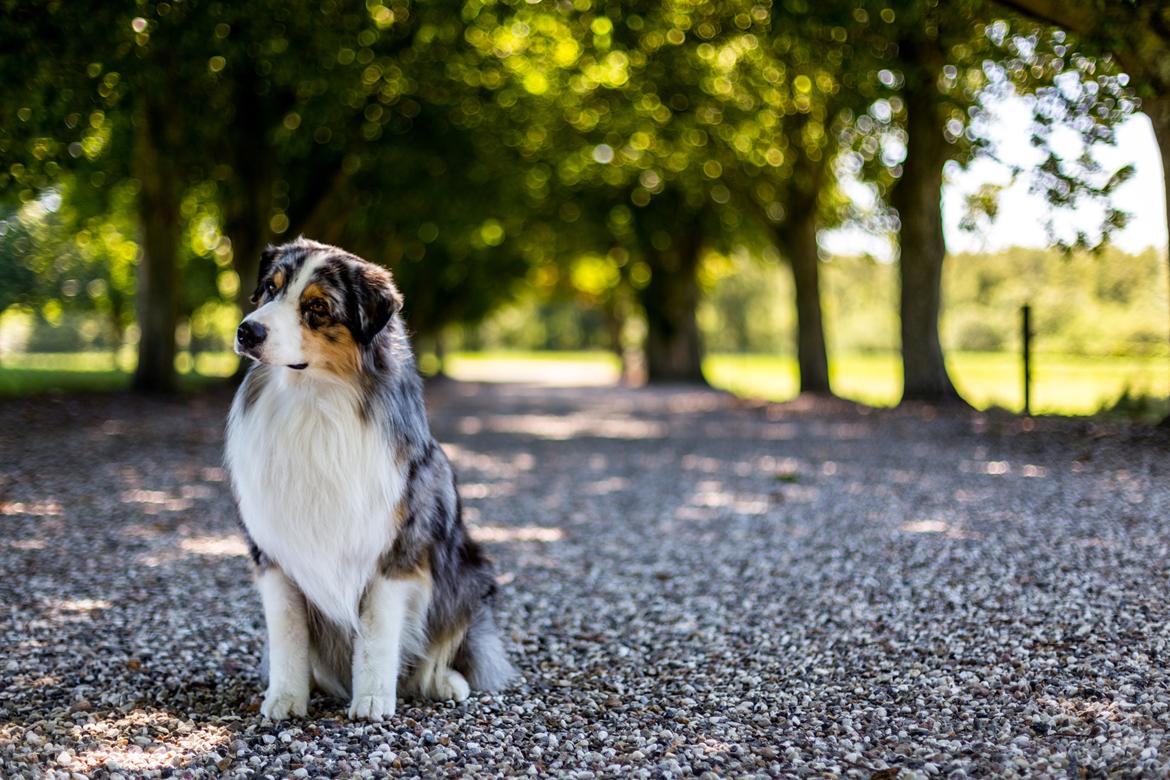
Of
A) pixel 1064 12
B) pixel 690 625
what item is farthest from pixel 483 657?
pixel 1064 12

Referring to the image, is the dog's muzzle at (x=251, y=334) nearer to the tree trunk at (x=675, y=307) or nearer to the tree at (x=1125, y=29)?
the tree at (x=1125, y=29)

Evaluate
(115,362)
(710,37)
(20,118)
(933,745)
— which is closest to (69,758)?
(933,745)

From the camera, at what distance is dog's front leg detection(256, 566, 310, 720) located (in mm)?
4379

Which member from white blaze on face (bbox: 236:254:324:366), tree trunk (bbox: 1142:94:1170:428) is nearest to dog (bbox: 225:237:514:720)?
white blaze on face (bbox: 236:254:324:366)

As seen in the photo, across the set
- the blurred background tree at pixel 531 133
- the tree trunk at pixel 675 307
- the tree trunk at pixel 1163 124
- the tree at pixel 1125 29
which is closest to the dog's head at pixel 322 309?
the blurred background tree at pixel 531 133

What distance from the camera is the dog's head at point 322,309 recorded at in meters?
3.93

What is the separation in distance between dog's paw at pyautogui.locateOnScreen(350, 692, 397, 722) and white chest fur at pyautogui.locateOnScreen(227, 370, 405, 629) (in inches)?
17.4

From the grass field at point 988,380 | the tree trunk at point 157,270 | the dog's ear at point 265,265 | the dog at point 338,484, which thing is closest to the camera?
the dog at point 338,484

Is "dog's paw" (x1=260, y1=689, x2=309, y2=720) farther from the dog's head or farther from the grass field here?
the grass field

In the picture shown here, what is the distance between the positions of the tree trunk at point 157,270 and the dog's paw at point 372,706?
18.0 meters

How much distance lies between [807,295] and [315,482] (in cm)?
2333

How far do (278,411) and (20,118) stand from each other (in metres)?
9.15

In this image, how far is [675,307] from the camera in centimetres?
3862

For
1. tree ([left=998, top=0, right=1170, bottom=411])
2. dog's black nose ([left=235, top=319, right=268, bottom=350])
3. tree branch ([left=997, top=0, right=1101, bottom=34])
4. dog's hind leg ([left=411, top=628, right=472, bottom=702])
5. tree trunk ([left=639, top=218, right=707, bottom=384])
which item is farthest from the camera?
tree trunk ([left=639, top=218, right=707, bottom=384])
